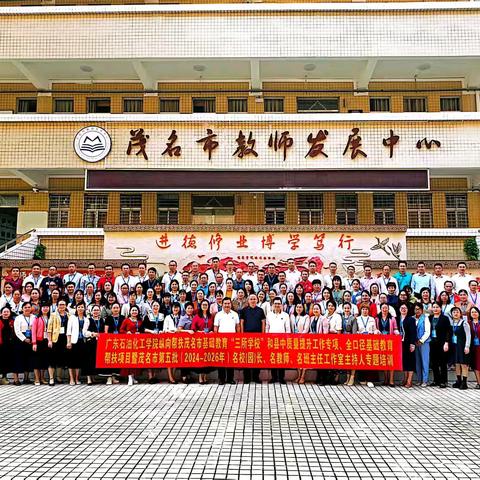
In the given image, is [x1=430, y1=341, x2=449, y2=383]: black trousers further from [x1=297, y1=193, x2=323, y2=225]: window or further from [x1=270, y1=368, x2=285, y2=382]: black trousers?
[x1=297, y1=193, x2=323, y2=225]: window

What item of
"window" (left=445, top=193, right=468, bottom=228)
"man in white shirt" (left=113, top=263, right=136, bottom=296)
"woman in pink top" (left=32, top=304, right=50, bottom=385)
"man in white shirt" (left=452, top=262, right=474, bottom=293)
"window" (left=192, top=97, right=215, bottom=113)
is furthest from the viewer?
"window" (left=192, top=97, right=215, bottom=113)

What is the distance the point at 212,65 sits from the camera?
1568cm

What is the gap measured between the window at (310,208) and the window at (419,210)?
2847 millimetres

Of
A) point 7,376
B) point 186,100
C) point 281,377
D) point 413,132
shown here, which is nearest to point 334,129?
point 413,132

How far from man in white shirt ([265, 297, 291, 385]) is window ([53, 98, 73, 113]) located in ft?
38.5

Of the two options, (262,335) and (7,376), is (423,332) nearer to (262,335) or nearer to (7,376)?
(262,335)

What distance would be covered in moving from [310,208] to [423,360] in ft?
26.9

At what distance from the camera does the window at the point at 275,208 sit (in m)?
15.8

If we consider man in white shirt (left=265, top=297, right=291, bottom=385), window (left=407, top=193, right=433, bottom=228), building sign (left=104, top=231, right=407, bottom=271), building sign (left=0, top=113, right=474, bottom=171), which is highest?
building sign (left=0, top=113, right=474, bottom=171)

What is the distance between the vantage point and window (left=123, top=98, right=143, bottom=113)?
55.1 ft

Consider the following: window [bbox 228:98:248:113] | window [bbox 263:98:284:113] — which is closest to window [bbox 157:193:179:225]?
window [bbox 228:98:248:113]

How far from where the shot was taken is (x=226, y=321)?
8688mm

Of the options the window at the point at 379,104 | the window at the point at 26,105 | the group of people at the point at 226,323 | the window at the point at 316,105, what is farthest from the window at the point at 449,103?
the window at the point at 26,105

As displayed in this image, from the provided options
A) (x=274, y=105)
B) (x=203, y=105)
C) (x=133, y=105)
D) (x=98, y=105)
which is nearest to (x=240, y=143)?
(x=274, y=105)
